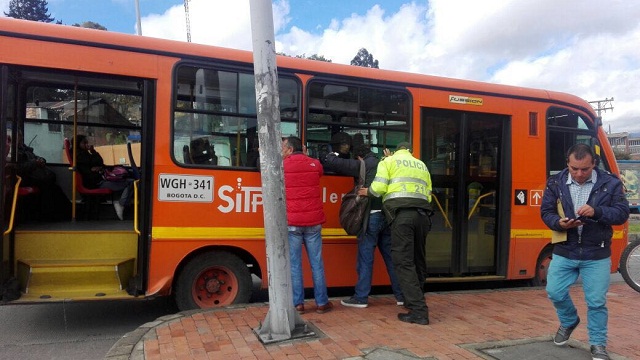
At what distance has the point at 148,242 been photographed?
4859 mm

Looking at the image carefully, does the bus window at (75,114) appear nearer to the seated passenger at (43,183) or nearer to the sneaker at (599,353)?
the seated passenger at (43,183)

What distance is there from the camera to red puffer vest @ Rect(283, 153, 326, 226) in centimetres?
484

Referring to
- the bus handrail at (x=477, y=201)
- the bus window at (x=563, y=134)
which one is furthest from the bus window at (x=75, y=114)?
the bus window at (x=563, y=134)

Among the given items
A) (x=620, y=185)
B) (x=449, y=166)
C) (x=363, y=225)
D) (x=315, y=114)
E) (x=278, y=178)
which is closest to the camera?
(x=620, y=185)

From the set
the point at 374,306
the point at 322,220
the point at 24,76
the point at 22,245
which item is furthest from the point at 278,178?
the point at 24,76

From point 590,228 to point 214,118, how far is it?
363cm

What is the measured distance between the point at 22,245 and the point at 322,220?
2919 mm

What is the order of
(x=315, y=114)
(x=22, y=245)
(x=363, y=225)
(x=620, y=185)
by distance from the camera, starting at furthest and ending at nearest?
(x=315, y=114) < (x=363, y=225) < (x=22, y=245) < (x=620, y=185)

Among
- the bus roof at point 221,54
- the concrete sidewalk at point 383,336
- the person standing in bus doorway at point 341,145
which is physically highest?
the bus roof at point 221,54

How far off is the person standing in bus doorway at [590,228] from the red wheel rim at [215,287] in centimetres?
318

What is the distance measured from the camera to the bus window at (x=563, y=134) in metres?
6.77

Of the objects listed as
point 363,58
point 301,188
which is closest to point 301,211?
point 301,188

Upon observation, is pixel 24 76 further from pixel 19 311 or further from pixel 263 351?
pixel 263 351

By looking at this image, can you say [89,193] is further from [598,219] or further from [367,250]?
[598,219]
